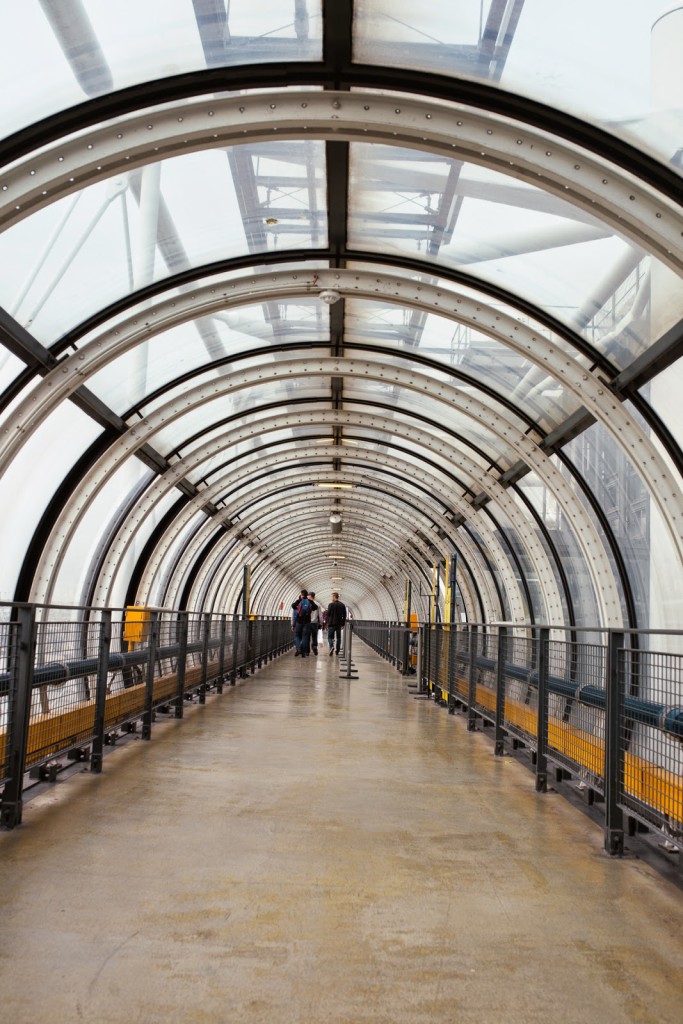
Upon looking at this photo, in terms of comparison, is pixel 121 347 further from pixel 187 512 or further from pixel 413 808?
pixel 187 512

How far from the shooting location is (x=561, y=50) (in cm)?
580

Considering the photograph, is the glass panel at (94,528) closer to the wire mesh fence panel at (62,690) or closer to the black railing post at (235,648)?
the black railing post at (235,648)

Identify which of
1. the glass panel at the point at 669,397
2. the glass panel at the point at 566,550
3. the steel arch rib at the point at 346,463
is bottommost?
the glass panel at the point at 566,550

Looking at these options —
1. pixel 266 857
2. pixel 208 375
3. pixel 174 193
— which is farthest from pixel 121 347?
pixel 266 857

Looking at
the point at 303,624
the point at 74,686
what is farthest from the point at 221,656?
the point at 303,624

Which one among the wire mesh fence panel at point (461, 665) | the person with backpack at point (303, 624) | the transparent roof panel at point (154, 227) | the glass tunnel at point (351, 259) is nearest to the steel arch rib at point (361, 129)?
the glass tunnel at point (351, 259)

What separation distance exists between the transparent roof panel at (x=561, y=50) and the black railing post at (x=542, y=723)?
151 inches

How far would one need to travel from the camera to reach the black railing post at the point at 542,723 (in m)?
7.22

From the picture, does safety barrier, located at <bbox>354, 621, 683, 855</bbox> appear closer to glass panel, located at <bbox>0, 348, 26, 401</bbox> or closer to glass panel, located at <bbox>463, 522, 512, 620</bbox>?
glass panel, located at <bbox>0, 348, 26, 401</bbox>

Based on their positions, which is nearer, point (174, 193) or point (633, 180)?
point (633, 180)

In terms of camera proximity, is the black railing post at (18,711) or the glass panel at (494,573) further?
the glass panel at (494,573)

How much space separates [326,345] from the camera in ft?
42.1

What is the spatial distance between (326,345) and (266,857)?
8934mm

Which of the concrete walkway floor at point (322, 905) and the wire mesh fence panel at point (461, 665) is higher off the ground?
the wire mesh fence panel at point (461, 665)
